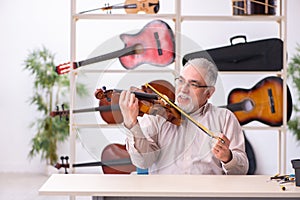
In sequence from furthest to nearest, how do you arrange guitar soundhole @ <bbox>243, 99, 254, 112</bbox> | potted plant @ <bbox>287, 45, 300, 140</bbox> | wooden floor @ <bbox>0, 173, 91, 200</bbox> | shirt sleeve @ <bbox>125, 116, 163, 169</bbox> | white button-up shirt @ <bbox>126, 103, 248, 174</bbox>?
potted plant @ <bbox>287, 45, 300, 140</bbox>, wooden floor @ <bbox>0, 173, 91, 200</bbox>, guitar soundhole @ <bbox>243, 99, 254, 112</bbox>, white button-up shirt @ <bbox>126, 103, 248, 174</bbox>, shirt sleeve @ <bbox>125, 116, 163, 169</bbox>

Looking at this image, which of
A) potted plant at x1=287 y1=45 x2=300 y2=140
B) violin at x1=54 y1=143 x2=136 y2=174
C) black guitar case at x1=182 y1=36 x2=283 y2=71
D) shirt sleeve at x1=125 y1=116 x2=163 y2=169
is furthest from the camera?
potted plant at x1=287 y1=45 x2=300 y2=140

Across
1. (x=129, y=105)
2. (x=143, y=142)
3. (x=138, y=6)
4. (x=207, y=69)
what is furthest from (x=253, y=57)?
(x=129, y=105)

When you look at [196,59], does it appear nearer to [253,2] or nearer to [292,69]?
[253,2]

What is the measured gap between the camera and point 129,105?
8.50 feet

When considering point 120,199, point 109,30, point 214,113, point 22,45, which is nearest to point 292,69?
point 109,30

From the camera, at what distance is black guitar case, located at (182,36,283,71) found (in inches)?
165

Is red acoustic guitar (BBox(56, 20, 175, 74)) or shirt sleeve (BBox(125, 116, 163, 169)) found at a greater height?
red acoustic guitar (BBox(56, 20, 175, 74))

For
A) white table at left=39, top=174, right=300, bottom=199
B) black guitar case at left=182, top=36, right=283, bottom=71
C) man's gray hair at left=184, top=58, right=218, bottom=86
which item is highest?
black guitar case at left=182, top=36, right=283, bottom=71

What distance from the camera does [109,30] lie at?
7.24 meters

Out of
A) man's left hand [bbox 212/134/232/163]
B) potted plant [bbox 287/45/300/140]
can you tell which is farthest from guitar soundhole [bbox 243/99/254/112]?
potted plant [bbox 287/45/300/140]

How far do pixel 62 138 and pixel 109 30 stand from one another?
1396 millimetres

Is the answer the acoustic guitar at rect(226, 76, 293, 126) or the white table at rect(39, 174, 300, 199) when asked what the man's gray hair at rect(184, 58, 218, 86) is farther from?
the acoustic guitar at rect(226, 76, 293, 126)

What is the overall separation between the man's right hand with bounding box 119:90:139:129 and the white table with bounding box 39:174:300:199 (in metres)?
0.27

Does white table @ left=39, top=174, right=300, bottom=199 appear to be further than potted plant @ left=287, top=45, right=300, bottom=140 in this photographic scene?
No
